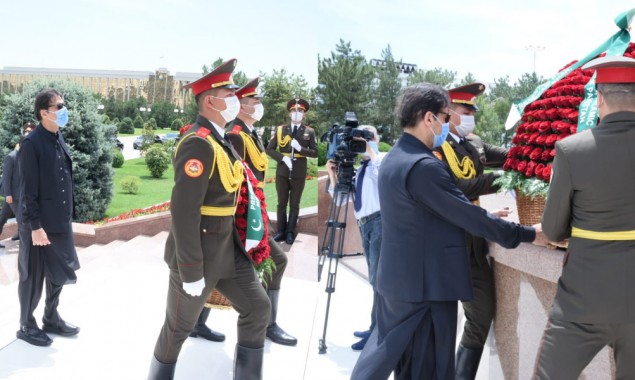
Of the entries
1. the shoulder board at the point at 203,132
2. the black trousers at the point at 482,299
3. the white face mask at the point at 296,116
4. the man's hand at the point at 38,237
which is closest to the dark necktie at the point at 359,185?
the black trousers at the point at 482,299

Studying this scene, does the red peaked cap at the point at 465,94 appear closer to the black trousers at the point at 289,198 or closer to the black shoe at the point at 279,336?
the black shoe at the point at 279,336

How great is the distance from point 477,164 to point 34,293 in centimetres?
326

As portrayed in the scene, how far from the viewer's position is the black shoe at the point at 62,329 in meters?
4.56

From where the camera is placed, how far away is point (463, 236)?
8.55 ft

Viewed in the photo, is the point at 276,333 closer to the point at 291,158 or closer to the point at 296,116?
the point at 296,116

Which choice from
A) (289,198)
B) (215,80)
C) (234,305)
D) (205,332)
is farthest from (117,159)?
(234,305)

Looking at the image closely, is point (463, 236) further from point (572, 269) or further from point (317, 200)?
point (317, 200)

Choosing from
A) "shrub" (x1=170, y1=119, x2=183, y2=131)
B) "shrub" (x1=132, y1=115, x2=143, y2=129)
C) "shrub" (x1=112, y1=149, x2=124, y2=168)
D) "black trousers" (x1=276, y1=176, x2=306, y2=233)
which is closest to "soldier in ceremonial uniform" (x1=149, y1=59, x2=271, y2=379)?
"black trousers" (x1=276, y1=176, x2=306, y2=233)

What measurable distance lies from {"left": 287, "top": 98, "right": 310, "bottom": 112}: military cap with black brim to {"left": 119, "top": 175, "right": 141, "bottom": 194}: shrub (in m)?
5.40

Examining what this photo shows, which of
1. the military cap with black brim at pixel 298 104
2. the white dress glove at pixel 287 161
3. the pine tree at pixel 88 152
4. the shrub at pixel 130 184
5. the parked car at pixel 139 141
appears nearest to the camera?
the military cap with black brim at pixel 298 104

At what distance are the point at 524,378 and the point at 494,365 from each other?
317 millimetres

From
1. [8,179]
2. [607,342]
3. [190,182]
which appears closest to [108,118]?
[8,179]

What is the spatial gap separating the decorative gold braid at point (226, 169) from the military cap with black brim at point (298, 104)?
11.0 ft

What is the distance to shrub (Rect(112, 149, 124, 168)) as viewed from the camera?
10906 mm
